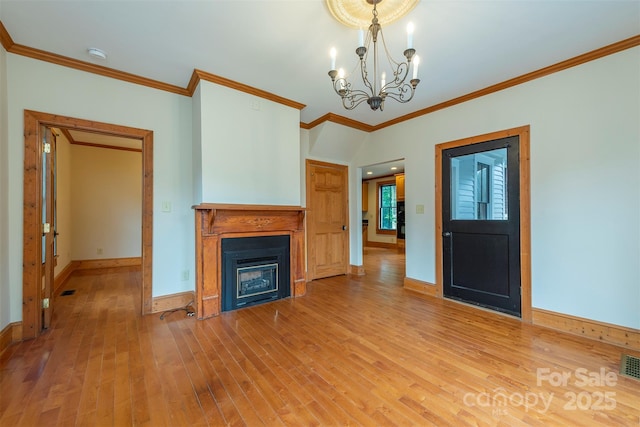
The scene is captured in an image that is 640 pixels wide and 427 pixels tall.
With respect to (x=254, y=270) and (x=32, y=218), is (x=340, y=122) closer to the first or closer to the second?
(x=254, y=270)

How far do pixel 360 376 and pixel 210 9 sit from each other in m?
2.98

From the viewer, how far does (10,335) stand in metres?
2.31

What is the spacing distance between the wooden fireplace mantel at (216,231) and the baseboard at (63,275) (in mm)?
2658

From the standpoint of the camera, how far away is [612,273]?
2383 mm

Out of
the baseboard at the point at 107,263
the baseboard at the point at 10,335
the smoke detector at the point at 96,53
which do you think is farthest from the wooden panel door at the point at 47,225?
the baseboard at the point at 107,263

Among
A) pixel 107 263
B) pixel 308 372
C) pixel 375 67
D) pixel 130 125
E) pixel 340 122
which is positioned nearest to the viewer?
pixel 308 372

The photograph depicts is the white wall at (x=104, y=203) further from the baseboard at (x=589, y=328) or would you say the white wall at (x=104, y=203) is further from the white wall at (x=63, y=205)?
the baseboard at (x=589, y=328)

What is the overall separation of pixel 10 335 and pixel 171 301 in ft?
4.18

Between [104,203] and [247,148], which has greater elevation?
[247,148]

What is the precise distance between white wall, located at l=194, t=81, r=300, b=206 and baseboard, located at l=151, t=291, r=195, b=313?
126cm

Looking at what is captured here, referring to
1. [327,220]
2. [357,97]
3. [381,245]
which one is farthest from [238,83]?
[381,245]

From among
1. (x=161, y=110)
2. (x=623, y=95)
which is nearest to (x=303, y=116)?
(x=161, y=110)

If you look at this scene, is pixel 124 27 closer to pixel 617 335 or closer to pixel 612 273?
pixel 612 273

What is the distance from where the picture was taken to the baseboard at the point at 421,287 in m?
3.69
